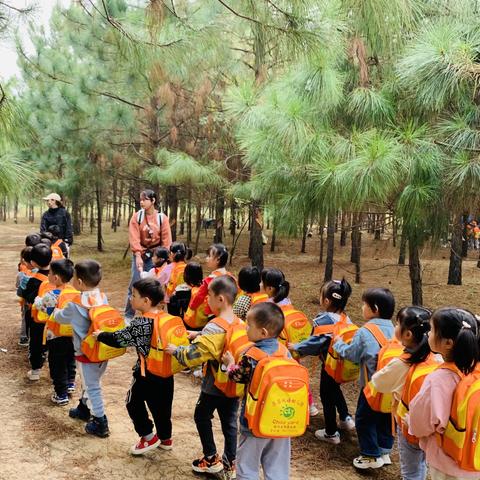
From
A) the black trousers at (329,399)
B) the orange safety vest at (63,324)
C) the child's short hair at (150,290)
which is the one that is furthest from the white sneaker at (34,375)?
the black trousers at (329,399)

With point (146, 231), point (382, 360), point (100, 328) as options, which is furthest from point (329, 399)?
point (146, 231)

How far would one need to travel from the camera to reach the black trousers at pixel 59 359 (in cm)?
353

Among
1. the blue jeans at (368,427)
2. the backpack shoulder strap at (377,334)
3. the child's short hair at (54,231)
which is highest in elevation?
the child's short hair at (54,231)

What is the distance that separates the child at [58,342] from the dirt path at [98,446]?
0.43ft

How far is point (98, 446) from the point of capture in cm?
300

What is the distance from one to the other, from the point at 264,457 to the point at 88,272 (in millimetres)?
1564

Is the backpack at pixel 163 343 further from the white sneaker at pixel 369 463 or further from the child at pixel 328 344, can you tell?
the white sneaker at pixel 369 463

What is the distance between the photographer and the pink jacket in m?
1.87

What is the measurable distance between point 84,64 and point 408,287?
782cm

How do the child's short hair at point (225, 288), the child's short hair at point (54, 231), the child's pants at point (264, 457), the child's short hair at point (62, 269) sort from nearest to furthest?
the child's pants at point (264, 457), the child's short hair at point (225, 288), the child's short hair at point (62, 269), the child's short hair at point (54, 231)

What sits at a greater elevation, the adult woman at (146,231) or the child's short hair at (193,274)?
the adult woman at (146,231)

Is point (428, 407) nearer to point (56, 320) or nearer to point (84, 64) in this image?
point (56, 320)

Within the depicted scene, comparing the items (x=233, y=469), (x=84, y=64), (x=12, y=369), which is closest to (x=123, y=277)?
(x=84, y=64)

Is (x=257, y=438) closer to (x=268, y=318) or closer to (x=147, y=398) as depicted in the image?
(x=268, y=318)
